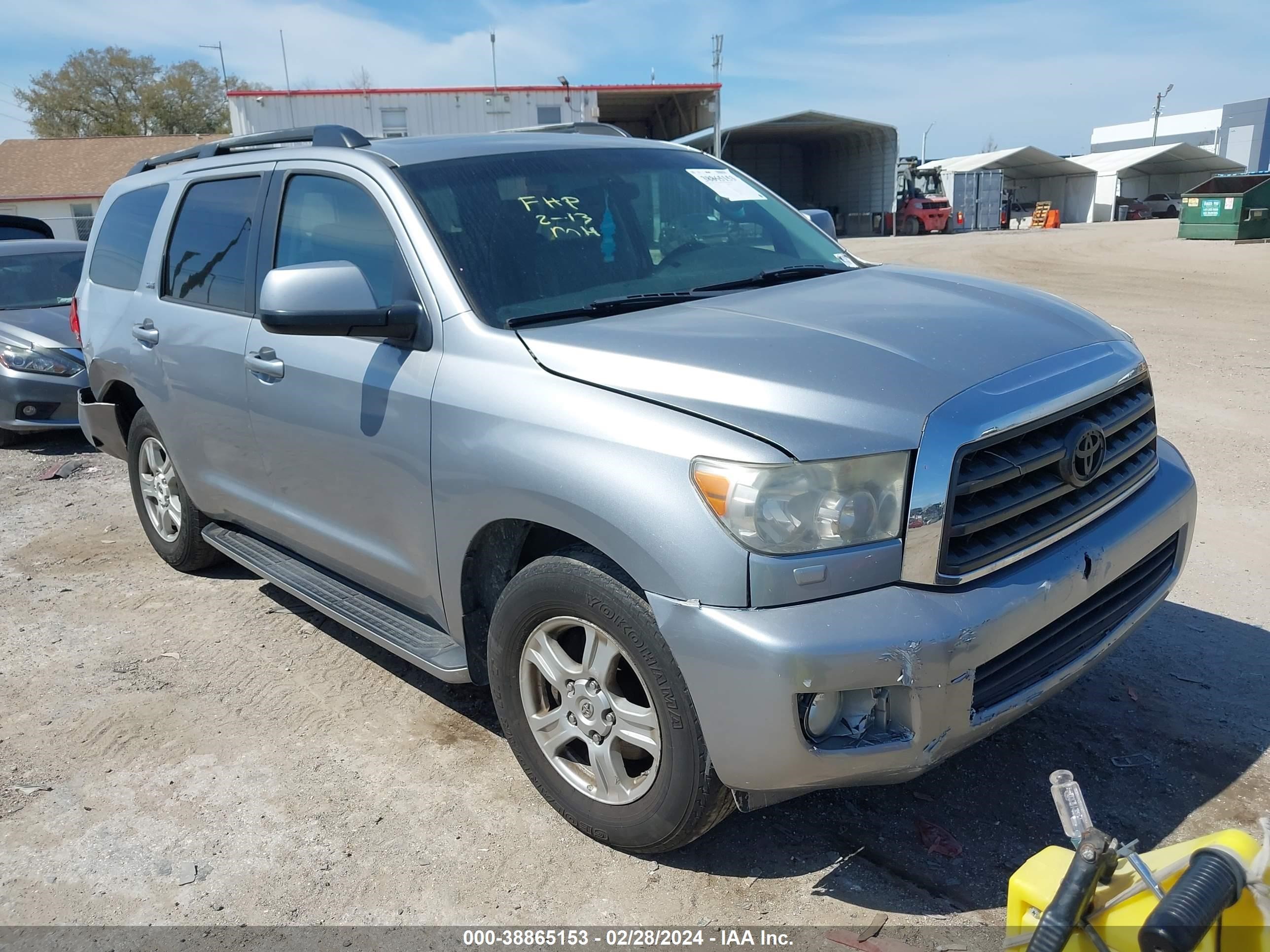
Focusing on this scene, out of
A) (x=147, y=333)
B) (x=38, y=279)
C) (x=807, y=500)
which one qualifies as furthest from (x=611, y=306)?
(x=38, y=279)

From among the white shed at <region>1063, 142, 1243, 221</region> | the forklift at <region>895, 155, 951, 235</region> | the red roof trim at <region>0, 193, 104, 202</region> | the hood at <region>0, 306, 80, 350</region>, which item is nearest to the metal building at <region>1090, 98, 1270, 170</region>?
the white shed at <region>1063, 142, 1243, 221</region>

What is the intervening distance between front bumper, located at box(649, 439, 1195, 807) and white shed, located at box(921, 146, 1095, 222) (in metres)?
53.0

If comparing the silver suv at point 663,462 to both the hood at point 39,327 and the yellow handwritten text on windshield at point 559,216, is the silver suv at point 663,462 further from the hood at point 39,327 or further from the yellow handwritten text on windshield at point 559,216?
the hood at point 39,327

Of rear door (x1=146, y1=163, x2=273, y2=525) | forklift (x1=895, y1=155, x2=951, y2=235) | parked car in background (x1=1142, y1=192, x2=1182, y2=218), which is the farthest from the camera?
parked car in background (x1=1142, y1=192, x2=1182, y2=218)

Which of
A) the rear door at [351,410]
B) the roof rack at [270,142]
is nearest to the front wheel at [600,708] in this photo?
the rear door at [351,410]

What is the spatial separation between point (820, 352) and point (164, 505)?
13.0 ft

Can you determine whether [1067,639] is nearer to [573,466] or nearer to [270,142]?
[573,466]

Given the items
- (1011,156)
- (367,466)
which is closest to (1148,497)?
(367,466)

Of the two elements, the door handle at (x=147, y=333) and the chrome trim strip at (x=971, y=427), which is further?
the door handle at (x=147, y=333)

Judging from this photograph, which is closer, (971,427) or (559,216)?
(971,427)

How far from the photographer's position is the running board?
127 inches

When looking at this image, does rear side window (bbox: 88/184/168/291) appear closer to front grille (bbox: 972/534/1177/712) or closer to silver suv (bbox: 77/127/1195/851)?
silver suv (bbox: 77/127/1195/851)

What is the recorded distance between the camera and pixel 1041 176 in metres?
59.6

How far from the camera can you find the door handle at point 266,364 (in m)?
3.72
